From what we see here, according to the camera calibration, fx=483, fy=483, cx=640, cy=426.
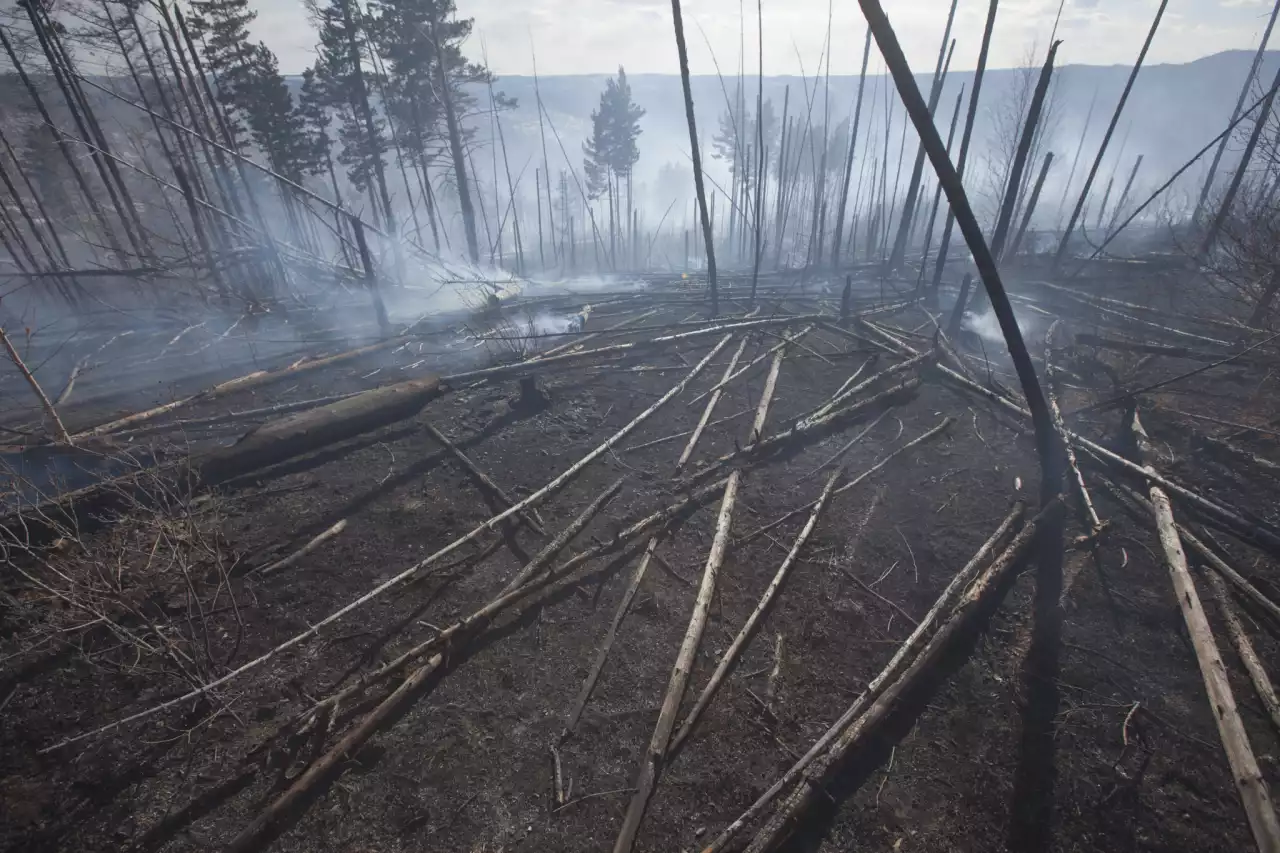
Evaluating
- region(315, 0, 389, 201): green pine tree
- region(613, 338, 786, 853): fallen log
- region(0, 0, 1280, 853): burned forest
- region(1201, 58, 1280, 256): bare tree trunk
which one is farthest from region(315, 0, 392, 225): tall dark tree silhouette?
region(1201, 58, 1280, 256): bare tree trunk

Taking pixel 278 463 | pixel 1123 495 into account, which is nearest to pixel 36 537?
pixel 278 463

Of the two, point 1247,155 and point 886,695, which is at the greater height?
point 1247,155

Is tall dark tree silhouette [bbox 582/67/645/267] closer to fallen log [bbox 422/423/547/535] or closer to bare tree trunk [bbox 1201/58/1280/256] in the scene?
bare tree trunk [bbox 1201/58/1280/256]

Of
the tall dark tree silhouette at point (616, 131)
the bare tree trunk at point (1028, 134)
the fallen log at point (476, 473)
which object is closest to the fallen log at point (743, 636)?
the fallen log at point (476, 473)

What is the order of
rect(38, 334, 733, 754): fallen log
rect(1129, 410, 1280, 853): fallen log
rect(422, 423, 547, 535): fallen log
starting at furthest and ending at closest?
rect(422, 423, 547, 535): fallen log → rect(38, 334, 733, 754): fallen log → rect(1129, 410, 1280, 853): fallen log

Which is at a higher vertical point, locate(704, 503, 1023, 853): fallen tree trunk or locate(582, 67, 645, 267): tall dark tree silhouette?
locate(582, 67, 645, 267): tall dark tree silhouette

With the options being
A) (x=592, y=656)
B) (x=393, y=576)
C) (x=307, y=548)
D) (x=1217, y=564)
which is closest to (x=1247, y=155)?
(x=1217, y=564)

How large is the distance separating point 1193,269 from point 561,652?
23.1 metres

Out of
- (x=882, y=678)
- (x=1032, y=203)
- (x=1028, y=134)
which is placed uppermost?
(x=1028, y=134)

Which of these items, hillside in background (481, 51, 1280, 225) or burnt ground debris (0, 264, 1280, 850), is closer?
burnt ground debris (0, 264, 1280, 850)

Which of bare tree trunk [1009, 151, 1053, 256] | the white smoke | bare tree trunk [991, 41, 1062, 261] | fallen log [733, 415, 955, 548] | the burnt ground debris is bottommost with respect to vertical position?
the white smoke

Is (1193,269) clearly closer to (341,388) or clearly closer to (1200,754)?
(1200,754)

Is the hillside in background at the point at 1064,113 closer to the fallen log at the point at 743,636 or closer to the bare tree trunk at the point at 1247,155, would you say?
the bare tree trunk at the point at 1247,155

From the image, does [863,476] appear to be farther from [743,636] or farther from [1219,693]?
[1219,693]
